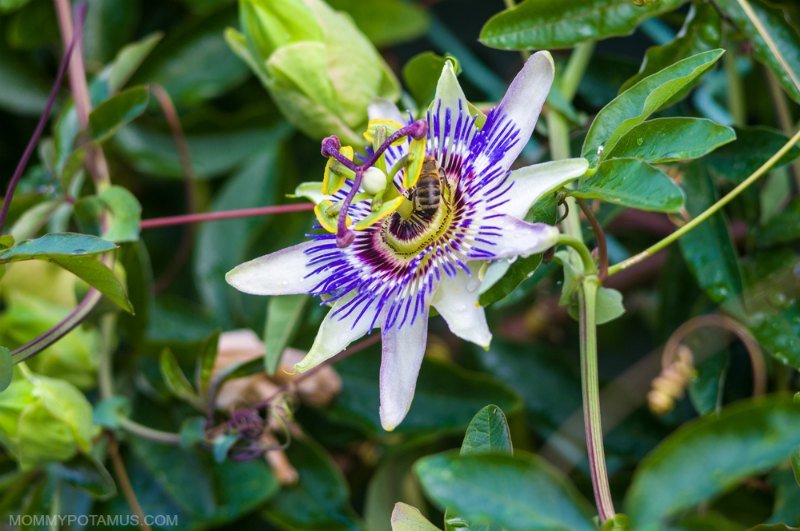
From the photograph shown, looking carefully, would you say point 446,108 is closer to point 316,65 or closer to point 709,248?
point 316,65

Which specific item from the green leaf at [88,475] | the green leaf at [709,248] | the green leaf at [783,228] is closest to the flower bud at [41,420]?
the green leaf at [88,475]

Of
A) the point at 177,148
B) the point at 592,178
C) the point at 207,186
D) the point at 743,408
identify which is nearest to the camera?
the point at 743,408

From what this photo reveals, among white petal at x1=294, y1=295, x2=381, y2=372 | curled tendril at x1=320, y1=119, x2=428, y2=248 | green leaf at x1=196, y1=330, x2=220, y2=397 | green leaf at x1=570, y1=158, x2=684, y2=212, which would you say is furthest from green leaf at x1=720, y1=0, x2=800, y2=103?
green leaf at x1=196, y1=330, x2=220, y2=397

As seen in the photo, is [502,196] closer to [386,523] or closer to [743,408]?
[743,408]

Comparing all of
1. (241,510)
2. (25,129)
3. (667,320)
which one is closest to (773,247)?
(667,320)

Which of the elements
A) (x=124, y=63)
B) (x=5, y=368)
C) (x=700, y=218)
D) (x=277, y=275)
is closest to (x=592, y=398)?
(x=700, y=218)

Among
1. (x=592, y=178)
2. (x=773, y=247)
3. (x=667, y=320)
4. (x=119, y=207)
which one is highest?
(x=592, y=178)

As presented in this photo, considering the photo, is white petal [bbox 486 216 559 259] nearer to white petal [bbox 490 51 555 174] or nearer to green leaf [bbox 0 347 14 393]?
white petal [bbox 490 51 555 174]
